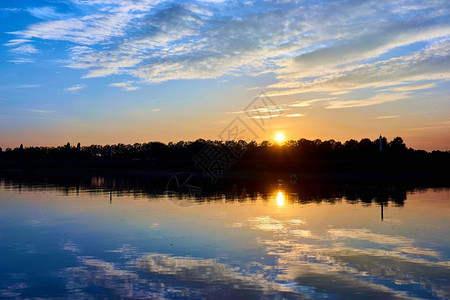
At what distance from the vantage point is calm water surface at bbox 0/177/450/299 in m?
16.0

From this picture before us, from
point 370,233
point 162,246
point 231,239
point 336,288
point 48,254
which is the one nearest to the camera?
point 336,288

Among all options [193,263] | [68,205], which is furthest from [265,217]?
[68,205]

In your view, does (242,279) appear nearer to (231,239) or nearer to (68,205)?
(231,239)

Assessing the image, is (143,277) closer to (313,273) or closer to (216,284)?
(216,284)

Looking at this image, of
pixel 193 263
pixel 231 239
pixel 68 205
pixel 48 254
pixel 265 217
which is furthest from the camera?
pixel 68 205

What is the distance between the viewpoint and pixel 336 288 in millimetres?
16047

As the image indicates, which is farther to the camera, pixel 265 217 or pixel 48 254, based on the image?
pixel 265 217

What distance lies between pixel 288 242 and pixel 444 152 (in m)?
148

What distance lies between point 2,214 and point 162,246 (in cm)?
2209

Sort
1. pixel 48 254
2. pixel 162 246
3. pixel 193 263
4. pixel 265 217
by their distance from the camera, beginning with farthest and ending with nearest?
pixel 265 217, pixel 162 246, pixel 48 254, pixel 193 263

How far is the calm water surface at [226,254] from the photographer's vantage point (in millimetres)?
16000

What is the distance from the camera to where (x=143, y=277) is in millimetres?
17500

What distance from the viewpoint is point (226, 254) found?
71.7ft

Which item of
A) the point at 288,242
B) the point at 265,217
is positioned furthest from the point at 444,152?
the point at 288,242
